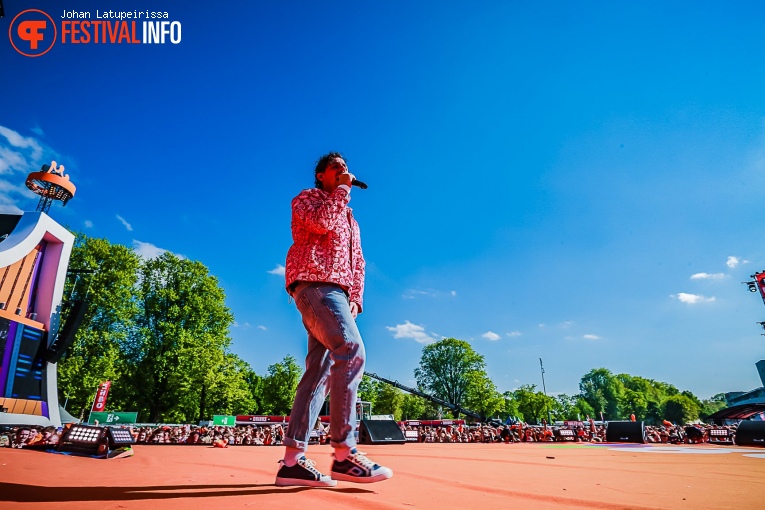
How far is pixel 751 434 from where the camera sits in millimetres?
9953

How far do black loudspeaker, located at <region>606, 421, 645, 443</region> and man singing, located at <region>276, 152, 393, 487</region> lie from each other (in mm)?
14345

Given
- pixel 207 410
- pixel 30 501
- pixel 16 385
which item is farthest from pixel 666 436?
pixel 207 410

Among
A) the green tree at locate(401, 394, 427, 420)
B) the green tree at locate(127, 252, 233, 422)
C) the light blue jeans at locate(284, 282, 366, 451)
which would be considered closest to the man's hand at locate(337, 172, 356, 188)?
the light blue jeans at locate(284, 282, 366, 451)

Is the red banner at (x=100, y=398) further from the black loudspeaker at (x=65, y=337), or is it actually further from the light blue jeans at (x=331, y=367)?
the light blue jeans at (x=331, y=367)

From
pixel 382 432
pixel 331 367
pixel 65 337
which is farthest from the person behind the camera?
pixel 65 337

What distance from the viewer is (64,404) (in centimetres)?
1903

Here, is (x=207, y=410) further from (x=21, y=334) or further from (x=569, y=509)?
(x=569, y=509)

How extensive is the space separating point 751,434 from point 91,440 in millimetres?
15041

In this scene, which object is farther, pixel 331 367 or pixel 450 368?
pixel 450 368

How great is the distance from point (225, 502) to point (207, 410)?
30413 millimetres

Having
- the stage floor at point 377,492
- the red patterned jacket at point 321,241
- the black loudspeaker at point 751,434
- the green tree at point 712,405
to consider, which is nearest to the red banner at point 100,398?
the stage floor at point 377,492

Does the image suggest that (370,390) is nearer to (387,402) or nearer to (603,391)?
(387,402)

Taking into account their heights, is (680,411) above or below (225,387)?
below

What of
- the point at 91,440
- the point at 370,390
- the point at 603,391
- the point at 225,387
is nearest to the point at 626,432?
the point at 91,440
